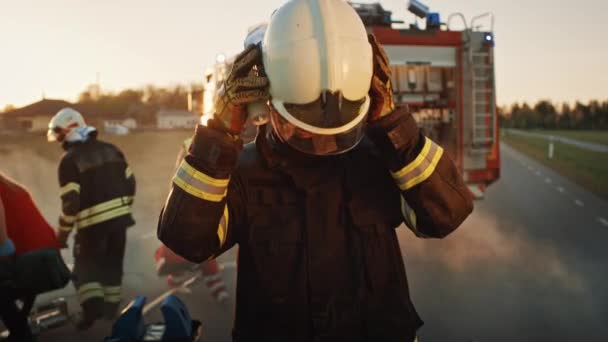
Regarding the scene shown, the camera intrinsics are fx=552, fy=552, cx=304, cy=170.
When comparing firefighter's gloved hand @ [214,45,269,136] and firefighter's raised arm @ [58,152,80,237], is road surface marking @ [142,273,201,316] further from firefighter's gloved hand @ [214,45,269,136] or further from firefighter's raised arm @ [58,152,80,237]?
firefighter's gloved hand @ [214,45,269,136]

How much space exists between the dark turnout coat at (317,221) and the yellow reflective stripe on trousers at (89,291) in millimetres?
3309

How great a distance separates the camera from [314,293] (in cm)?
186

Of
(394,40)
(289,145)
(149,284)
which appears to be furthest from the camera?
(394,40)

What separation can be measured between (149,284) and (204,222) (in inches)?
188

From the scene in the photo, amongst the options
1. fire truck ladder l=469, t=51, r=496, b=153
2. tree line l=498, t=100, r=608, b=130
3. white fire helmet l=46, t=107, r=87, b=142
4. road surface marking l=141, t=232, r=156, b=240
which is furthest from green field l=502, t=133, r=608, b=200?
tree line l=498, t=100, r=608, b=130

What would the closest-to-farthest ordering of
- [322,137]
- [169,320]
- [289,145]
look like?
[322,137] < [289,145] < [169,320]

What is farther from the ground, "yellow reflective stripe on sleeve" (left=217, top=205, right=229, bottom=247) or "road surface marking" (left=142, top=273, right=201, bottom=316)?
"yellow reflective stripe on sleeve" (left=217, top=205, right=229, bottom=247)

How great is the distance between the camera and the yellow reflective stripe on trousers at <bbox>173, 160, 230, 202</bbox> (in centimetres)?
175

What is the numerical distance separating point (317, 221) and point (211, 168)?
1.36 feet

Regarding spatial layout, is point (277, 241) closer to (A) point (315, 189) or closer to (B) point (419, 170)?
(A) point (315, 189)

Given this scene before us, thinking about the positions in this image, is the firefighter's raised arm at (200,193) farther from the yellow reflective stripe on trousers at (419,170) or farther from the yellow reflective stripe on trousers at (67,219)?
the yellow reflective stripe on trousers at (67,219)

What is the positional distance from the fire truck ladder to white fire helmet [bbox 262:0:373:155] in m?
5.87

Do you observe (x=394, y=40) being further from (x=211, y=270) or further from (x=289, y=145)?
(x=289, y=145)

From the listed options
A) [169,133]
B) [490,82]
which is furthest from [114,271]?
[169,133]
